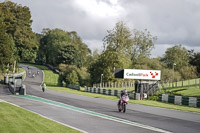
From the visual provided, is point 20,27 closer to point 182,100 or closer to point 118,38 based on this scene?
point 118,38

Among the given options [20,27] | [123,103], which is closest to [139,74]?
[123,103]

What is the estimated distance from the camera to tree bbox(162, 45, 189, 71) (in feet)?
318

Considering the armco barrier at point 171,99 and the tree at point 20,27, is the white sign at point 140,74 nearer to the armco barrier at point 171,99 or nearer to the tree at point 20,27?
the armco barrier at point 171,99

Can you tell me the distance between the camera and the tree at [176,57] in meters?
96.9

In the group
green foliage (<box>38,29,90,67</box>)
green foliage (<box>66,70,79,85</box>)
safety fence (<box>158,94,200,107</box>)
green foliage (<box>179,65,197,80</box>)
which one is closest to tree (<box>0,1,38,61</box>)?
green foliage (<box>66,70,79,85</box>)

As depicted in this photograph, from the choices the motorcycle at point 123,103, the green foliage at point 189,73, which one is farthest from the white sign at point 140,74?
the green foliage at point 189,73

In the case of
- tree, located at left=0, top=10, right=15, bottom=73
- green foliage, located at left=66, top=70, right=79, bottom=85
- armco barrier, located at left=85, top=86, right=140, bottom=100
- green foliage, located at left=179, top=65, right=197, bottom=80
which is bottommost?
armco barrier, located at left=85, top=86, right=140, bottom=100

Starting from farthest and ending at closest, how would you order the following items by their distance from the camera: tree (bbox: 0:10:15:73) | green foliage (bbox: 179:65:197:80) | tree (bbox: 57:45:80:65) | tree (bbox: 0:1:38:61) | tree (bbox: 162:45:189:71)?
tree (bbox: 57:45:80:65), tree (bbox: 162:45:189:71), tree (bbox: 0:1:38:61), green foliage (bbox: 179:65:197:80), tree (bbox: 0:10:15:73)

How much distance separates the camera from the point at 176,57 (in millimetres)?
99688

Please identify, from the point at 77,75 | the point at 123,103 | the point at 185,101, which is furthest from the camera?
the point at 77,75

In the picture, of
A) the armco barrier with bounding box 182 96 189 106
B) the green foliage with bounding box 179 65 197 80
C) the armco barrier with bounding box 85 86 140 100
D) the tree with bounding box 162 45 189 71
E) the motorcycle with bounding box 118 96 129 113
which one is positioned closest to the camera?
the motorcycle with bounding box 118 96 129 113

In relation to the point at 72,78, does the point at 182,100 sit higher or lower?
lower

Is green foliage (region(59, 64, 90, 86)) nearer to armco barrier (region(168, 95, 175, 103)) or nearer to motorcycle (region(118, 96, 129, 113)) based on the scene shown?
armco barrier (region(168, 95, 175, 103))

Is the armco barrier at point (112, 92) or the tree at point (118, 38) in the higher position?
the tree at point (118, 38)
